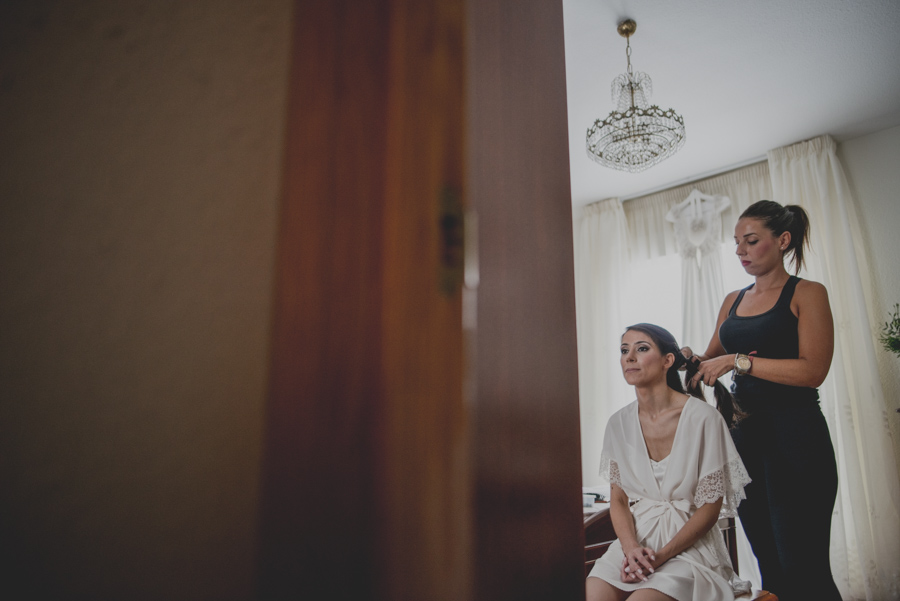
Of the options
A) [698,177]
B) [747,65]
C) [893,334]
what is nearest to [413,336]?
[747,65]

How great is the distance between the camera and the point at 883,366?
2.81m

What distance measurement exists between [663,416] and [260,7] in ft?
5.16

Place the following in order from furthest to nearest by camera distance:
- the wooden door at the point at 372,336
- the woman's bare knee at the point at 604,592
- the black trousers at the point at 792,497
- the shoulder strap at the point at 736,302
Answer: the shoulder strap at the point at 736,302 → the black trousers at the point at 792,497 → the woman's bare knee at the point at 604,592 → the wooden door at the point at 372,336

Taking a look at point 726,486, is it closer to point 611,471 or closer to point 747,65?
point 611,471

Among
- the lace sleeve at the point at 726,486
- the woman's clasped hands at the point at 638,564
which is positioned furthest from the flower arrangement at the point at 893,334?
the woman's clasped hands at the point at 638,564

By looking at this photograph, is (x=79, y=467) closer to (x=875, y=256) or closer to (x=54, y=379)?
(x=54, y=379)

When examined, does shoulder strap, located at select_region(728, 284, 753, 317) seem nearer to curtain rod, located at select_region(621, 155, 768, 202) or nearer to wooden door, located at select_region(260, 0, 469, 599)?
wooden door, located at select_region(260, 0, 469, 599)

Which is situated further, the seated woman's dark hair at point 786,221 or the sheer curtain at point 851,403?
the sheer curtain at point 851,403

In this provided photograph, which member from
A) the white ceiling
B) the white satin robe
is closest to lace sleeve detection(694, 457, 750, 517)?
the white satin robe

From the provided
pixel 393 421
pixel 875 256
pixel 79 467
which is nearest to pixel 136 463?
pixel 79 467

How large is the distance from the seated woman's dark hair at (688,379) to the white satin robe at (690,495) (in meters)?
0.20

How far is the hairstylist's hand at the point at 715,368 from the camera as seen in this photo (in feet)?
4.92

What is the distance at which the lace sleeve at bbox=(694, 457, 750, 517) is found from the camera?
50.9 inches

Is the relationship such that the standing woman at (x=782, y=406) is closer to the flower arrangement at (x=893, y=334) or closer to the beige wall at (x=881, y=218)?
the flower arrangement at (x=893, y=334)
